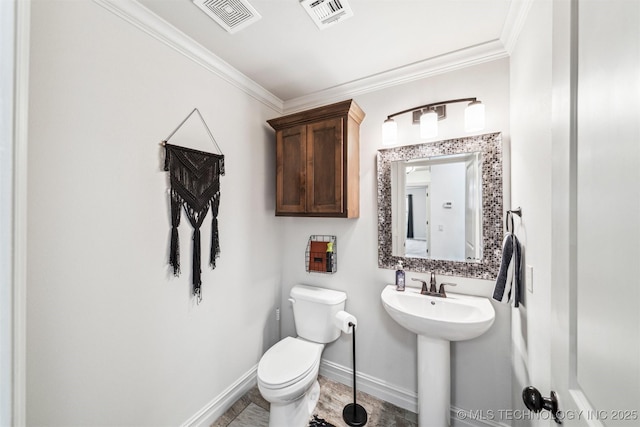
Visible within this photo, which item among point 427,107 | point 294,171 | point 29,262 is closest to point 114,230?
point 29,262

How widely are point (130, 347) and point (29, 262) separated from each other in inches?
24.2

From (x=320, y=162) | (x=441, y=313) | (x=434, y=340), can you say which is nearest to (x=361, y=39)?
(x=320, y=162)

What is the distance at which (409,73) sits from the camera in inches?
70.8

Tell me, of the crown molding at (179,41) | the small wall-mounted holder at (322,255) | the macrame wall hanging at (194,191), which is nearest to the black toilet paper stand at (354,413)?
the small wall-mounted holder at (322,255)

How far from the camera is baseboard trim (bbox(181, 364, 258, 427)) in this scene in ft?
5.18

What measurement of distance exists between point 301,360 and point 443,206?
4.73 ft

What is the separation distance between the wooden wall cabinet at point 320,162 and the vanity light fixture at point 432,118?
26 centimetres

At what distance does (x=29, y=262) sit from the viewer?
3.14ft

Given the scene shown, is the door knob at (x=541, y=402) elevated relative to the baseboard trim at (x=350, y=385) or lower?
elevated

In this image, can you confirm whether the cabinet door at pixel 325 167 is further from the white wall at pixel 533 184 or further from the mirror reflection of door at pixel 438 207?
the white wall at pixel 533 184

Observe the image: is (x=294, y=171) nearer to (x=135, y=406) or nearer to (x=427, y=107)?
(x=427, y=107)

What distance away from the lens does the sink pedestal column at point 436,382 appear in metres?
1.51

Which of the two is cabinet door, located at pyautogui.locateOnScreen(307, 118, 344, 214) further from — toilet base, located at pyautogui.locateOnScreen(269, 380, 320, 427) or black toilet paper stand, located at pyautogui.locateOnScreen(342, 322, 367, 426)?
toilet base, located at pyautogui.locateOnScreen(269, 380, 320, 427)

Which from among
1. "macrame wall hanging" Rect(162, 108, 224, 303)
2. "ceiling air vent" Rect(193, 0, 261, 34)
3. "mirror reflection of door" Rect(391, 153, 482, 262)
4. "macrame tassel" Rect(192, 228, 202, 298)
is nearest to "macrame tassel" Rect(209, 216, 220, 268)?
"macrame wall hanging" Rect(162, 108, 224, 303)
